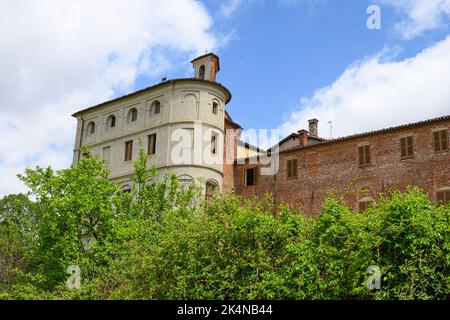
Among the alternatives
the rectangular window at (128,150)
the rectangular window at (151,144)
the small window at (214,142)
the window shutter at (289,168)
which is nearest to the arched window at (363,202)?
the window shutter at (289,168)

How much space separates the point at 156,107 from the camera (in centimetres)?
3191

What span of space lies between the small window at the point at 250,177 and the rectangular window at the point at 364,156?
21.3 feet

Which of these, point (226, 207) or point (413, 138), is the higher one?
point (413, 138)

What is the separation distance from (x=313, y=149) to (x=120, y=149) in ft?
36.1

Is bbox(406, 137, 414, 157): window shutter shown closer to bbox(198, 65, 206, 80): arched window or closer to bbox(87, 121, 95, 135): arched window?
bbox(198, 65, 206, 80): arched window

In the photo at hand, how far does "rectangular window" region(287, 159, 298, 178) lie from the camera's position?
30609mm

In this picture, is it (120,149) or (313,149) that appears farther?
(120,149)

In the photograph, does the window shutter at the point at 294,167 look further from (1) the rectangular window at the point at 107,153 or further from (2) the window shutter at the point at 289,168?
(1) the rectangular window at the point at 107,153

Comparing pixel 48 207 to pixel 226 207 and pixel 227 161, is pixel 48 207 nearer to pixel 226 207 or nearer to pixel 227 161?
pixel 226 207

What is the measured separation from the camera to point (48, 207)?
2014 centimetres

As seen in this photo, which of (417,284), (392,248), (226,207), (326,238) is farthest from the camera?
(226,207)

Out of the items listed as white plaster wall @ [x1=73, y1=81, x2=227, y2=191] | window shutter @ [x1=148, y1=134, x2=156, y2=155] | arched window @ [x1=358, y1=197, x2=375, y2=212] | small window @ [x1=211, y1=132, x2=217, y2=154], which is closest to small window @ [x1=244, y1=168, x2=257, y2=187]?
white plaster wall @ [x1=73, y1=81, x2=227, y2=191]

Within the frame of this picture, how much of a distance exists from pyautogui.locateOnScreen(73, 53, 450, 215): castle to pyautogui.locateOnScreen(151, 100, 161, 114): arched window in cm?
7

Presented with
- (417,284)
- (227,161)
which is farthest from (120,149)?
(417,284)
